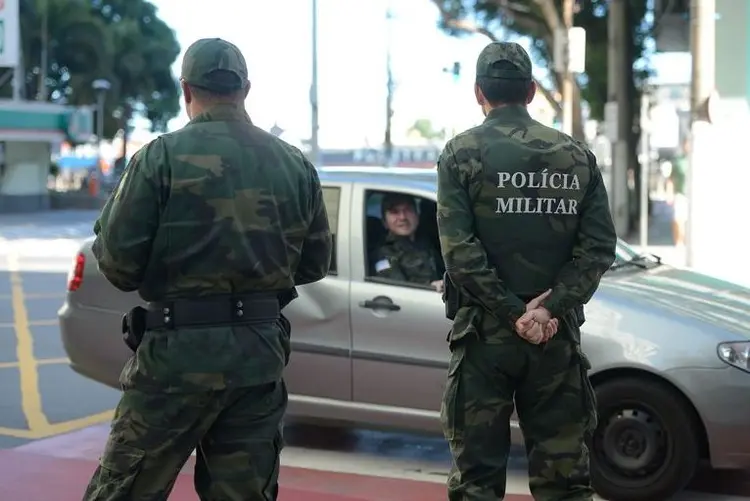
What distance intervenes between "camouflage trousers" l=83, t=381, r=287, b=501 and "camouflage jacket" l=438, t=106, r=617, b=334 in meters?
0.87

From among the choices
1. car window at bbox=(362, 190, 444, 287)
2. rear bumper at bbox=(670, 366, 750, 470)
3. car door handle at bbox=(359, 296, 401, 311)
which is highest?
car window at bbox=(362, 190, 444, 287)

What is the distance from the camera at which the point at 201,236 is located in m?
3.12

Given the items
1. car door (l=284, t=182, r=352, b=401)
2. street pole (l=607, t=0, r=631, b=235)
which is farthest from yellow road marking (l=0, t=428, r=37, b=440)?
street pole (l=607, t=0, r=631, b=235)

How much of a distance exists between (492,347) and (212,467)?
40.4 inches

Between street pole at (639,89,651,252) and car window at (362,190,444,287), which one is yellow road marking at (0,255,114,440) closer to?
car window at (362,190,444,287)

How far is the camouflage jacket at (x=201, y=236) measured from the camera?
3100mm

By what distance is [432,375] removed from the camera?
17.8ft

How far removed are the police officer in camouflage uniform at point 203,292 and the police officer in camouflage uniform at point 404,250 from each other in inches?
95.7

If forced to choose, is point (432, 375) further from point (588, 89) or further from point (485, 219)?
point (588, 89)

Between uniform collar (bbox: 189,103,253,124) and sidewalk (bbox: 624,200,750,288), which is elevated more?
uniform collar (bbox: 189,103,253,124)

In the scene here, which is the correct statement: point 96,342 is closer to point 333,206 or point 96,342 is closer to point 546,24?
point 333,206

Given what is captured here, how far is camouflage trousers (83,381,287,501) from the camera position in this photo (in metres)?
3.08

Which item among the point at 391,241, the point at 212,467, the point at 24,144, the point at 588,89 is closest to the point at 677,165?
the point at 588,89

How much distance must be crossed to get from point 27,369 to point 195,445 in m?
6.18
